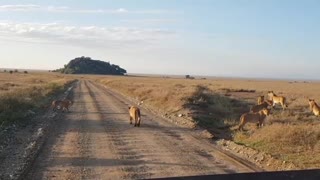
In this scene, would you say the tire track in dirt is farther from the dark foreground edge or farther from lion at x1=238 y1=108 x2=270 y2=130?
the dark foreground edge

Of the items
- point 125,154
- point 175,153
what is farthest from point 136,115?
point 125,154

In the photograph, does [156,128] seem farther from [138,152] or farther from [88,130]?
[138,152]

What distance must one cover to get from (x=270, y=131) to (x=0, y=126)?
1043cm

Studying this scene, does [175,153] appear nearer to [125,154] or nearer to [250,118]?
[125,154]

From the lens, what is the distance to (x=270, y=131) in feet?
54.2

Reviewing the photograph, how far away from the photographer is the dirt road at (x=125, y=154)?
11180 millimetres

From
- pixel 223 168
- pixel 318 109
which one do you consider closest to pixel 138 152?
pixel 223 168

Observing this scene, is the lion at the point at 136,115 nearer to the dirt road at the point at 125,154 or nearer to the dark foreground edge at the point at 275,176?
the dirt road at the point at 125,154

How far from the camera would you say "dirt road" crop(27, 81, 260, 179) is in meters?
11.2

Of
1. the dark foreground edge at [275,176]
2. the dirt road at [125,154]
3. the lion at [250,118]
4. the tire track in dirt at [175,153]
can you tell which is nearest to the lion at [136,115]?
the dirt road at [125,154]

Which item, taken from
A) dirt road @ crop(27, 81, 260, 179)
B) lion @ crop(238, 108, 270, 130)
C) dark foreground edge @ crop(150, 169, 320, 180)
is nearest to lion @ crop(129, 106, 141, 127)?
dirt road @ crop(27, 81, 260, 179)

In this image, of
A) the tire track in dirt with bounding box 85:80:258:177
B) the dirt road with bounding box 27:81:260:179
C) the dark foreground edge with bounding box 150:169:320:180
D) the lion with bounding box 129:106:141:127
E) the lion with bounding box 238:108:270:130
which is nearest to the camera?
the dark foreground edge with bounding box 150:169:320:180

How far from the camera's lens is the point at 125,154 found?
537 inches

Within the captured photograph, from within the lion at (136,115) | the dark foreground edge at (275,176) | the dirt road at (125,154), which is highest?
the dark foreground edge at (275,176)
